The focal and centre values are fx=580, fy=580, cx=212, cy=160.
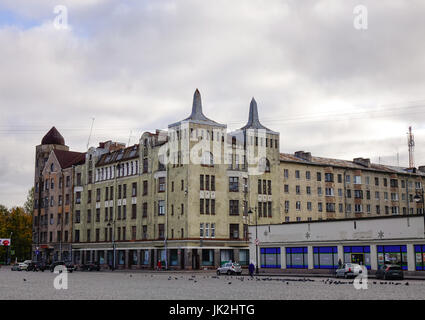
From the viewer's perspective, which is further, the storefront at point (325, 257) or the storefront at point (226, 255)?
the storefront at point (226, 255)

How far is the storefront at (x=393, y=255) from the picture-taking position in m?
53.1

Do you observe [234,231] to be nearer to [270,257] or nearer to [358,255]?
[270,257]

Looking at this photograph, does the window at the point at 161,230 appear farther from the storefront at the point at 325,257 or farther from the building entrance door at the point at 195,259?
the storefront at the point at 325,257

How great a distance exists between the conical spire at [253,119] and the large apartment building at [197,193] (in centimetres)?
20

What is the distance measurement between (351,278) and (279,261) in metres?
17.2

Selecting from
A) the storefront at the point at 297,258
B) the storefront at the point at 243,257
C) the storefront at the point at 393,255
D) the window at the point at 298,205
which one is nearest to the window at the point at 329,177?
the window at the point at 298,205

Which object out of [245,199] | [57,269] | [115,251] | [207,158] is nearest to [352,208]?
[245,199]

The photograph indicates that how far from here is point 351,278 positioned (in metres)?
48.7

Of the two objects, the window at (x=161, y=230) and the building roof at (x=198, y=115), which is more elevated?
the building roof at (x=198, y=115)

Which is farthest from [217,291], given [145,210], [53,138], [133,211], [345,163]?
[53,138]

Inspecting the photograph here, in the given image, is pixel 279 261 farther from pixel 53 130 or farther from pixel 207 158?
pixel 53 130

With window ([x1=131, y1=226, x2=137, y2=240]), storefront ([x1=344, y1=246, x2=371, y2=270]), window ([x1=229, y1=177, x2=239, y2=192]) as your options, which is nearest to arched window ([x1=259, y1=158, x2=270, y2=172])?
window ([x1=229, y1=177, x2=239, y2=192])

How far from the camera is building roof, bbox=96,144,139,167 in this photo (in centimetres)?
8882

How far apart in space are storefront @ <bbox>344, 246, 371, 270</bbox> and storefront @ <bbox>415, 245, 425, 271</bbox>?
522cm
